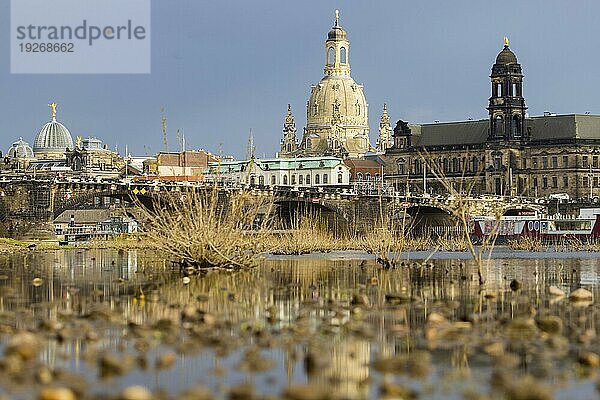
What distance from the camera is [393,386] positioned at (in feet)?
66.0

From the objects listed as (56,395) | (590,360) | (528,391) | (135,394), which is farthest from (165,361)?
(590,360)

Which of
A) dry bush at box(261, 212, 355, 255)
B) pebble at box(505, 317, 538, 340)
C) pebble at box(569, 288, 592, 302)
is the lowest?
pebble at box(505, 317, 538, 340)

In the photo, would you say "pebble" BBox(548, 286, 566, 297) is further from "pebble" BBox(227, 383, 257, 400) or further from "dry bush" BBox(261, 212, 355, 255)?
"dry bush" BBox(261, 212, 355, 255)

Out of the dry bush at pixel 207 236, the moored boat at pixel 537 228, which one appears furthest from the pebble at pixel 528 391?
the moored boat at pixel 537 228

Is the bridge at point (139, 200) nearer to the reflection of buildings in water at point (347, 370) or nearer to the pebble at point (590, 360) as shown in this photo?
the reflection of buildings in water at point (347, 370)

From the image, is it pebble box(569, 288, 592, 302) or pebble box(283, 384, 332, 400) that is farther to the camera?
pebble box(569, 288, 592, 302)

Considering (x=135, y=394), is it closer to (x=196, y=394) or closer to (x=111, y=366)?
(x=196, y=394)

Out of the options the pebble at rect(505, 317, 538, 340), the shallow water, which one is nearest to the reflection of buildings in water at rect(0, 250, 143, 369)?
the shallow water

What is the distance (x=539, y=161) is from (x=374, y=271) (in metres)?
151

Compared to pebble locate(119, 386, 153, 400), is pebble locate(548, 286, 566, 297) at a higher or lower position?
higher

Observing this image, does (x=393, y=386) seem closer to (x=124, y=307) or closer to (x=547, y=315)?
(x=547, y=315)

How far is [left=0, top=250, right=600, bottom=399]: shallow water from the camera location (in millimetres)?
21188

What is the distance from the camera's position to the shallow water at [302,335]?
2119 centimetres

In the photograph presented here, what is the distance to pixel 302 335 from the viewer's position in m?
26.7
